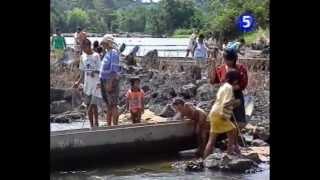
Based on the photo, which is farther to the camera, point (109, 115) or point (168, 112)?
point (168, 112)

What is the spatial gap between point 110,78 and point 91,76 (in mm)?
185

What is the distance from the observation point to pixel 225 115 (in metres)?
5.03

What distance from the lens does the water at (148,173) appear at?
4.75 metres

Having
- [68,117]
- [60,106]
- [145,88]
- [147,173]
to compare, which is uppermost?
[145,88]

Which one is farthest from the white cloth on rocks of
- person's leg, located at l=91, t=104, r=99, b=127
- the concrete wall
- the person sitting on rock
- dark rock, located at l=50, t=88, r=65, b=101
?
dark rock, located at l=50, t=88, r=65, b=101

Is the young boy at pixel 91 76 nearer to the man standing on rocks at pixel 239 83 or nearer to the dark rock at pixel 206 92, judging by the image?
the man standing on rocks at pixel 239 83

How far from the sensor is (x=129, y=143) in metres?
4.98

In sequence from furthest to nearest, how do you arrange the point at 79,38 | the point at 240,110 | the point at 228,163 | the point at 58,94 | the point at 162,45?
the point at 162,45, the point at 58,94, the point at 79,38, the point at 240,110, the point at 228,163

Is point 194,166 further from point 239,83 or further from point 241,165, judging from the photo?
point 239,83

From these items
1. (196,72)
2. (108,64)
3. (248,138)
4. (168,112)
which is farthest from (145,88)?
(108,64)

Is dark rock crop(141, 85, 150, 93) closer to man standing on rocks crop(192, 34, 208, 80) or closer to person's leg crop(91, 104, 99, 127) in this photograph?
man standing on rocks crop(192, 34, 208, 80)

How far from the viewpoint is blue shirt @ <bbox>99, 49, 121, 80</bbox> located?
5215 millimetres

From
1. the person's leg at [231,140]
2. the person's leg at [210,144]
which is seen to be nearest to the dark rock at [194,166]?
the person's leg at [210,144]
